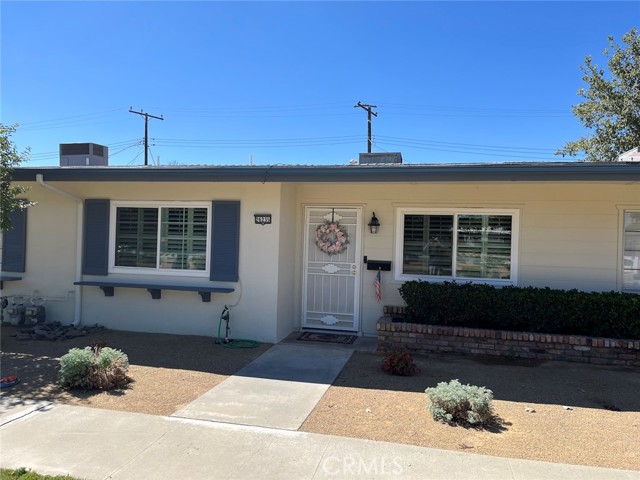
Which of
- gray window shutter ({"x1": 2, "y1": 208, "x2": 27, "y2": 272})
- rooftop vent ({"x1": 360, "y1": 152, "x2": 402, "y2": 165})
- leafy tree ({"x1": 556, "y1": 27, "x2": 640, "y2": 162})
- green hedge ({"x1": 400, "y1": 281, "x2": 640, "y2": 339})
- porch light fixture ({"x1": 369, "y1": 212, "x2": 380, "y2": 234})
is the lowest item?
green hedge ({"x1": 400, "y1": 281, "x2": 640, "y2": 339})

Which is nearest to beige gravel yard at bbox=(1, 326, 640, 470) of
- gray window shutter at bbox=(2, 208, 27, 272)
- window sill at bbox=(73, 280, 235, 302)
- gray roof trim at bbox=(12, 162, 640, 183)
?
window sill at bbox=(73, 280, 235, 302)

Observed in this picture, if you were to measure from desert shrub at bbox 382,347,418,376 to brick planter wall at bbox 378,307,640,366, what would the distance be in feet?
3.12

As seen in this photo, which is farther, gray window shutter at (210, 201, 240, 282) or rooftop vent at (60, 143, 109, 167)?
rooftop vent at (60, 143, 109, 167)

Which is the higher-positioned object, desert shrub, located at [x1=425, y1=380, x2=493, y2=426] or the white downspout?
the white downspout

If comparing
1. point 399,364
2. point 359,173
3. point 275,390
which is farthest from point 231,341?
point 359,173

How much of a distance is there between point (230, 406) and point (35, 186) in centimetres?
646

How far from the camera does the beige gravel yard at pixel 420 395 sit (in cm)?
419

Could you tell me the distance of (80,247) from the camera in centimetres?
871

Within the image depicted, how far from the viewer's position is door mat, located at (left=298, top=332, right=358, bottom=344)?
8094 mm

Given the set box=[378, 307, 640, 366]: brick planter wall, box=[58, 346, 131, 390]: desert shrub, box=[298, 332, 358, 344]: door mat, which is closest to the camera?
box=[58, 346, 131, 390]: desert shrub

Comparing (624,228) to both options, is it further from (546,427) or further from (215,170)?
(215,170)

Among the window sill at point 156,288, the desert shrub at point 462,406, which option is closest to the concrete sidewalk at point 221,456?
the desert shrub at point 462,406

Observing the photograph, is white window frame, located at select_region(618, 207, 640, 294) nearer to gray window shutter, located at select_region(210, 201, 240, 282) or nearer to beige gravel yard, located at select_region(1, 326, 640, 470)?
beige gravel yard, located at select_region(1, 326, 640, 470)

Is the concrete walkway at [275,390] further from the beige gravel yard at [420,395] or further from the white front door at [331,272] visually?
the white front door at [331,272]
